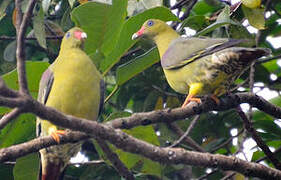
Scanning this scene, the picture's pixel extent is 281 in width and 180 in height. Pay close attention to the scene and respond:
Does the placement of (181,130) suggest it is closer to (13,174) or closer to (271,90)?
(271,90)

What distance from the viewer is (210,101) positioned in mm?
3635

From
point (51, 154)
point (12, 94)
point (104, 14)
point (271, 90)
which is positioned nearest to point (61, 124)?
point (12, 94)

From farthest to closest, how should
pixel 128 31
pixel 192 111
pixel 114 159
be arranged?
pixel 128 31, pixel 192 111, pixel 114 159

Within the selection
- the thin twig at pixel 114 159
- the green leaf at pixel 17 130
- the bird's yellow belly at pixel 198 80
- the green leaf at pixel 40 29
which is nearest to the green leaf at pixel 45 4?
Answer: the green leaf at pixel 40 29

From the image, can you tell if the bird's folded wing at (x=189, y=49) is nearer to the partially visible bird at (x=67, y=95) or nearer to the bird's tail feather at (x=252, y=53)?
the bird's tail feather at (x=252, y=53)

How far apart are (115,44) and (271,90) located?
1.57 meters

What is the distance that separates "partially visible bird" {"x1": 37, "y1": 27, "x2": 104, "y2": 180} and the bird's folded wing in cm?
56

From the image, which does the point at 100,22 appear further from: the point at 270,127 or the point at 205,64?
the point at 270,127

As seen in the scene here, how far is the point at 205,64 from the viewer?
369cm

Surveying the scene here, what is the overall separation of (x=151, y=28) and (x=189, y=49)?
683 millimetres

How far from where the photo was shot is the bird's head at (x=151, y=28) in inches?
170

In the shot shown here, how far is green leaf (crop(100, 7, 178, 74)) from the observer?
403 cm

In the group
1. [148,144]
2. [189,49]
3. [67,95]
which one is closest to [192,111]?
[148,144]

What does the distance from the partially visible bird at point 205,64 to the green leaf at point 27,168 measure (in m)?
1.19
